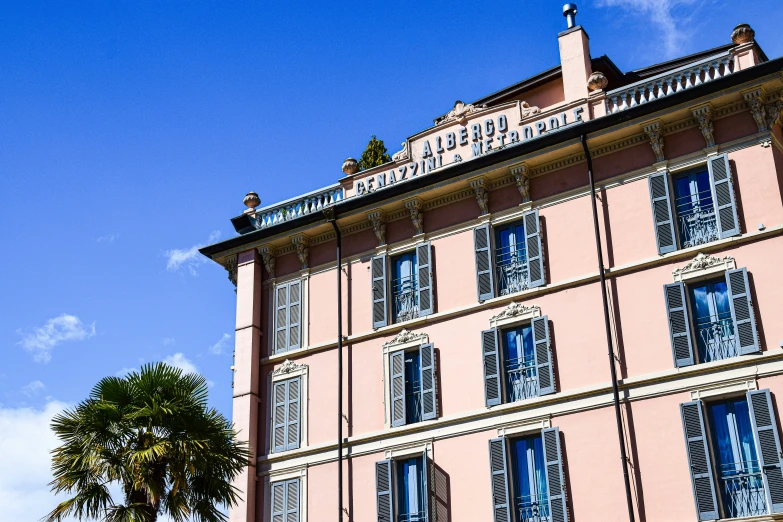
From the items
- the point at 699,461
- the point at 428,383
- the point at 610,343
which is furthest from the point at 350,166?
the point at 699,461

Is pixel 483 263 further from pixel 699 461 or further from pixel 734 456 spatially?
pixel 734 456

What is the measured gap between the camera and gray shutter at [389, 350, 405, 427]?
2653 cm

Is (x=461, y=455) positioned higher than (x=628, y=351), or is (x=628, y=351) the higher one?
(x=628, y=351)

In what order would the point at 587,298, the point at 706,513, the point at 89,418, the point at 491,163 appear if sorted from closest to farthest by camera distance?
the point at 706,513 < the point at 89,418 < the point at 587,298 < the point at 491,163

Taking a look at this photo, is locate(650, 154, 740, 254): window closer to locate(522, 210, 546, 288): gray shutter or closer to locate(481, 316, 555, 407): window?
locate(522, 210, 546, 288): gray shutter

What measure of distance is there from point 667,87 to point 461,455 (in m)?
10.1

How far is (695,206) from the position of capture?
24.7 metres

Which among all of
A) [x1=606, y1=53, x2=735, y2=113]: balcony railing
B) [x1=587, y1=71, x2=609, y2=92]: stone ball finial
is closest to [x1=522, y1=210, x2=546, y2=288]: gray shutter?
[x1=606, y1=53, x2=735, y2=113]: balcony railing

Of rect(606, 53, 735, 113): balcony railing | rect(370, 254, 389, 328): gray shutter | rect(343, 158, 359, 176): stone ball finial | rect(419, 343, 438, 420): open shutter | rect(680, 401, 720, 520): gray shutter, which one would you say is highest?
rect(343, 158, 359, 176): stone ball finial

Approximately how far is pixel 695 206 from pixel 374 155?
1350cm

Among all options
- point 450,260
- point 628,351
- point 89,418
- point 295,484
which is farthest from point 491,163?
point 89,418

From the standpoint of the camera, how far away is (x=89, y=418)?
76.3 feet

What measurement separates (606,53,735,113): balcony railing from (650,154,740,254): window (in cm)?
204

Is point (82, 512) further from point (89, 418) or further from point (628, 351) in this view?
point (628, 351)
